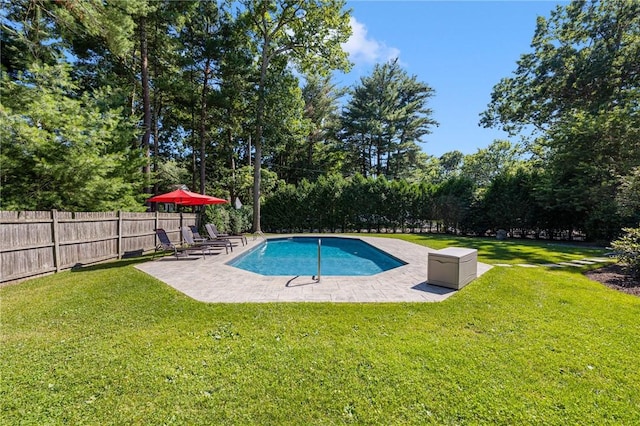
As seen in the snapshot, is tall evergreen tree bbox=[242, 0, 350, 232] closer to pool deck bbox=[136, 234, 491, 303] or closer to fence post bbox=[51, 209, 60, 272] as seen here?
pool deck bbox=[136, 234, 491, 303]

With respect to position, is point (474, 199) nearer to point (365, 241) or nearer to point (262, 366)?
point (365, 241)

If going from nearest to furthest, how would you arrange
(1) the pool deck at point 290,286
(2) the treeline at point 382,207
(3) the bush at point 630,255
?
(1) the pool deck at point 290,286 < (3) the bush at point 630,255 < (2) the treeline at point 382,207

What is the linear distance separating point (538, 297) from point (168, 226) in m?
12.4

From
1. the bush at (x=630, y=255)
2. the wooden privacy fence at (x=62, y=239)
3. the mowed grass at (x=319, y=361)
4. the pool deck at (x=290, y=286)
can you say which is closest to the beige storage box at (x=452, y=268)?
the pool deck at (x=290, y=286)

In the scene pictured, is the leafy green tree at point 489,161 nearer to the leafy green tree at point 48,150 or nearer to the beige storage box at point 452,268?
the beige storage box at point 452,268

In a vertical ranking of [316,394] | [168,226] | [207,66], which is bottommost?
[316,394]

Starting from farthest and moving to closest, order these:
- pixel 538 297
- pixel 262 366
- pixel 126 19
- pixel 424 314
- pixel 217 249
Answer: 1. pixel 217 249
2. pixel 126 19
3. pixel 538 297
4. pixel 424 314
5. pixel 262 366

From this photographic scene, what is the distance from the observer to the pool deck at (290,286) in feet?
16.3

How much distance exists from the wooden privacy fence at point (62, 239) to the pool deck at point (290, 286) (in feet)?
5.61

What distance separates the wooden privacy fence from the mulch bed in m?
12.5

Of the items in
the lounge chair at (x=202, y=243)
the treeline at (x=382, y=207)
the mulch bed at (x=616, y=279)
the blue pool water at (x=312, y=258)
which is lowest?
the blue pool water at (x=312, y=258)

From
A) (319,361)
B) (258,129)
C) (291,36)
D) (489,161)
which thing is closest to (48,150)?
(319,361)

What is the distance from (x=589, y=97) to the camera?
1680cm

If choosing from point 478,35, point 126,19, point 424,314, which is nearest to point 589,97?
point 478,35
